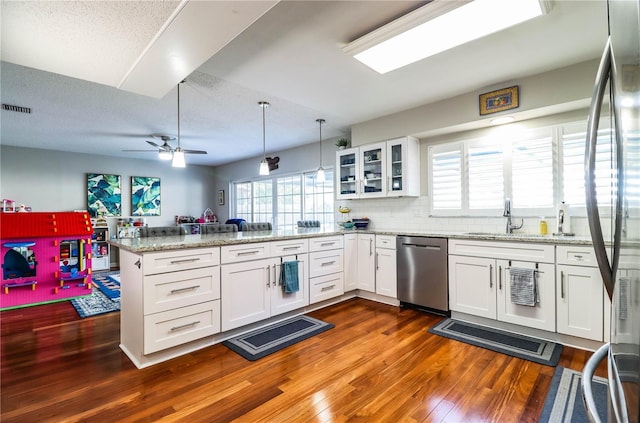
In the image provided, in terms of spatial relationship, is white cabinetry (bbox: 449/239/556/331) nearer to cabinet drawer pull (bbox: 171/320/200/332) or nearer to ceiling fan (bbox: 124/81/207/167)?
cabinet drawer pull (bbox: 171/320/200/332)

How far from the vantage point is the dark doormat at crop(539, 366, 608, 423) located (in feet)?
5.45

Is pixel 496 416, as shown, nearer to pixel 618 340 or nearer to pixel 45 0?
pixel 618 340

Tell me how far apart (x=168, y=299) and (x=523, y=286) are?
302 cm

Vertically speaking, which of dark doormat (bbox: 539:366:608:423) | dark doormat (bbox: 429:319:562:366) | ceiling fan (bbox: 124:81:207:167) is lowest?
dark doormat (bbox: 429:319:562:366)

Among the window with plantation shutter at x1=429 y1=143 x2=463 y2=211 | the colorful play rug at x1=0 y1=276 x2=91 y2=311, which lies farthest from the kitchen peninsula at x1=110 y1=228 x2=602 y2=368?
the colorful play rug at x1=0 y1=276 x2=91 y2=311

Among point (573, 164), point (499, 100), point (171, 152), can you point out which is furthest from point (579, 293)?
point (171, 152)

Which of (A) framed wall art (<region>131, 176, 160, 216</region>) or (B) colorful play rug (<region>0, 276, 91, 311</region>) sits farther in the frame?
(A) framed wall art (<region>131, 176, 160, 216</region>)

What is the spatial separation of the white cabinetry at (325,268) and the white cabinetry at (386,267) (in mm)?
461

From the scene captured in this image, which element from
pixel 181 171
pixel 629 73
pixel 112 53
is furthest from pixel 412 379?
pixel 181 171

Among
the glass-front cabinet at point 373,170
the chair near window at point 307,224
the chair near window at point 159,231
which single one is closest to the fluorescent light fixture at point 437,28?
the glass-front cabinet at point 373,170

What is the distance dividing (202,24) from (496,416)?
9.40 ft

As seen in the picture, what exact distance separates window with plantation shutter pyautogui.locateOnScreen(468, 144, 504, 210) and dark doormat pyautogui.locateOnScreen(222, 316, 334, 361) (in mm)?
2232

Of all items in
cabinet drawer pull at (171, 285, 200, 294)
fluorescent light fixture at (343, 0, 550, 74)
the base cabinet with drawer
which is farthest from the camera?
cabinet drawer pull at (171, 285, 200, 294)

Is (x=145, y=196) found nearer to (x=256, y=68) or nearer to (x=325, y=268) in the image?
(x=325, y=268)
